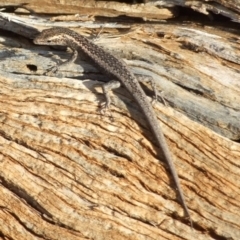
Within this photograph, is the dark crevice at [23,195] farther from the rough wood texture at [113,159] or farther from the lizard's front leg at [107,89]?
the lizard's front leg at [107,89]

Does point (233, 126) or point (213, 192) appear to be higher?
point (233, 126)

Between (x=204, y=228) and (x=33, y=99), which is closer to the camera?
(x=204, y=228)

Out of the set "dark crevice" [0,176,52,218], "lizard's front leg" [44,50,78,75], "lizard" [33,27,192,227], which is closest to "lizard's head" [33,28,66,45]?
"lizard" [33,27,192,227]

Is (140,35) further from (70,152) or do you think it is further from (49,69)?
(70,152)

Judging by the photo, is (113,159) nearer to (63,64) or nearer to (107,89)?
(107,89)

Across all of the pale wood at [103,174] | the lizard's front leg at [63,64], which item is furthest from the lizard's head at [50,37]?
the pale wood at [103,174]

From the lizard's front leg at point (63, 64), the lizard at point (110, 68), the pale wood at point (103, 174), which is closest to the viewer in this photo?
the pale wood at point (103, 174)

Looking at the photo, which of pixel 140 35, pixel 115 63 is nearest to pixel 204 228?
pixel 115 63
